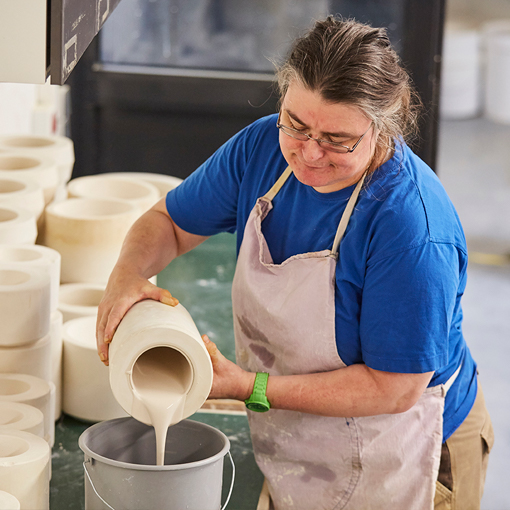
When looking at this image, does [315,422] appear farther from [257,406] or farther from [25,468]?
[25,468]

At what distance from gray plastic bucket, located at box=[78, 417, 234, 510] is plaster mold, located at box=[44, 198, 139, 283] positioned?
3.08 feet

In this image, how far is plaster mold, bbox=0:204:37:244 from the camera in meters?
2.07

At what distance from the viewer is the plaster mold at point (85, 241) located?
2.38 m

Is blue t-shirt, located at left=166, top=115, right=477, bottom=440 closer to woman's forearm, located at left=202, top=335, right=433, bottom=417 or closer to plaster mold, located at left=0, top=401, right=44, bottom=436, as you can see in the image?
woman's forearm, located at left=202, top=335, right=433, bottom=417

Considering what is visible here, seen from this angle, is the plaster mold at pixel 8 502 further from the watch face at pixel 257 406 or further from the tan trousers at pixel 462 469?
the tan trousers at pixel 462 469

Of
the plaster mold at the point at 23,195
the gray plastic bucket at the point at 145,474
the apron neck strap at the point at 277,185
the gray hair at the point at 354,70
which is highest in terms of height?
the gray hair at the point at 354,70

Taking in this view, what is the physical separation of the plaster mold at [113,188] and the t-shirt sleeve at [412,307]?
1518 mm

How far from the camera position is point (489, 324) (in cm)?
393

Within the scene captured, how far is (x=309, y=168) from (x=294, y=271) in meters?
0.25

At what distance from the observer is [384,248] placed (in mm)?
1431

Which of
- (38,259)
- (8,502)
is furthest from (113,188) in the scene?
(8,502)

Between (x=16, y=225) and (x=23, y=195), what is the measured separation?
0.83 feet

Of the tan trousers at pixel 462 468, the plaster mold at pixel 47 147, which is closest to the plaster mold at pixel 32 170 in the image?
the plaster mold at pixel 47 147

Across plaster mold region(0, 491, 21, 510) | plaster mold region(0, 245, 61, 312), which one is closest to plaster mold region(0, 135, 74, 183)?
plaster mold region(0, 245, 61, 312)
